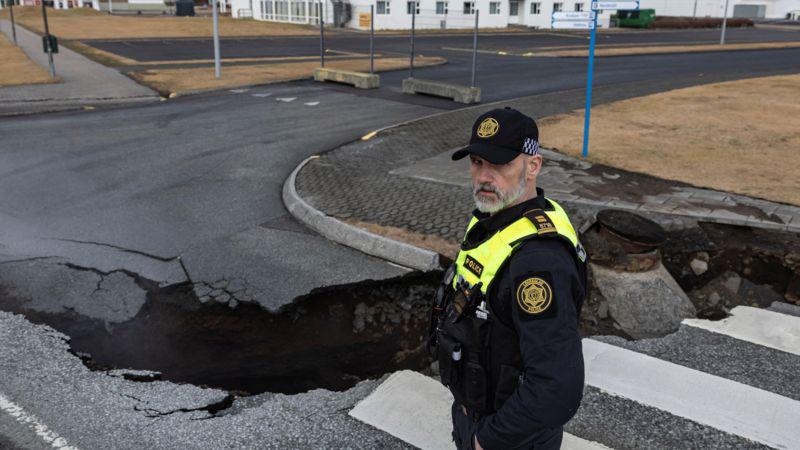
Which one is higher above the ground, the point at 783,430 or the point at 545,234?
the point at 545,234

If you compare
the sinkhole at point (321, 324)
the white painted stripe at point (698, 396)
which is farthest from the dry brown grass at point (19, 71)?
the white painted stripe at point (698, 396)

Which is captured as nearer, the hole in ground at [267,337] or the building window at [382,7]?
the hole in ground at [267,337]

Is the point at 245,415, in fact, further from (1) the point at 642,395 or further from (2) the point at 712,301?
(2) the point at 712,301

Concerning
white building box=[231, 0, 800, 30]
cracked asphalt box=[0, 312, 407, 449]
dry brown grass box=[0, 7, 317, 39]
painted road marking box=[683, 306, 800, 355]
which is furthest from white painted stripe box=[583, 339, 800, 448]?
white building box=[231, 0, 800, 30]

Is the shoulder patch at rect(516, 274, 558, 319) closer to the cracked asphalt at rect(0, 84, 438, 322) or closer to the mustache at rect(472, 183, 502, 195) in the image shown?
the mustache at rect(472, 183, 502, 195)

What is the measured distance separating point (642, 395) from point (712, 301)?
2740 millimetres

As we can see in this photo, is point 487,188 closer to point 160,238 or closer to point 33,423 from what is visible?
point 33,423

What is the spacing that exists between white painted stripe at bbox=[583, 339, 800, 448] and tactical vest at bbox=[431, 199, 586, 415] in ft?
7.94

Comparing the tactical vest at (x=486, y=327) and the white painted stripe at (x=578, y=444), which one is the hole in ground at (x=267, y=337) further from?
the tactical vest at (x=486, y=327)

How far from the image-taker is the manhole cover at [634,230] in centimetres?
660

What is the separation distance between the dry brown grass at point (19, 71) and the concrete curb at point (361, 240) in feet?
51.8

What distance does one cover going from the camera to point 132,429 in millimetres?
4211

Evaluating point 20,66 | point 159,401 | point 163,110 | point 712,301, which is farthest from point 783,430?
point 20,66

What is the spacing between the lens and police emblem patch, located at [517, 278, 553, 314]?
230 cm
